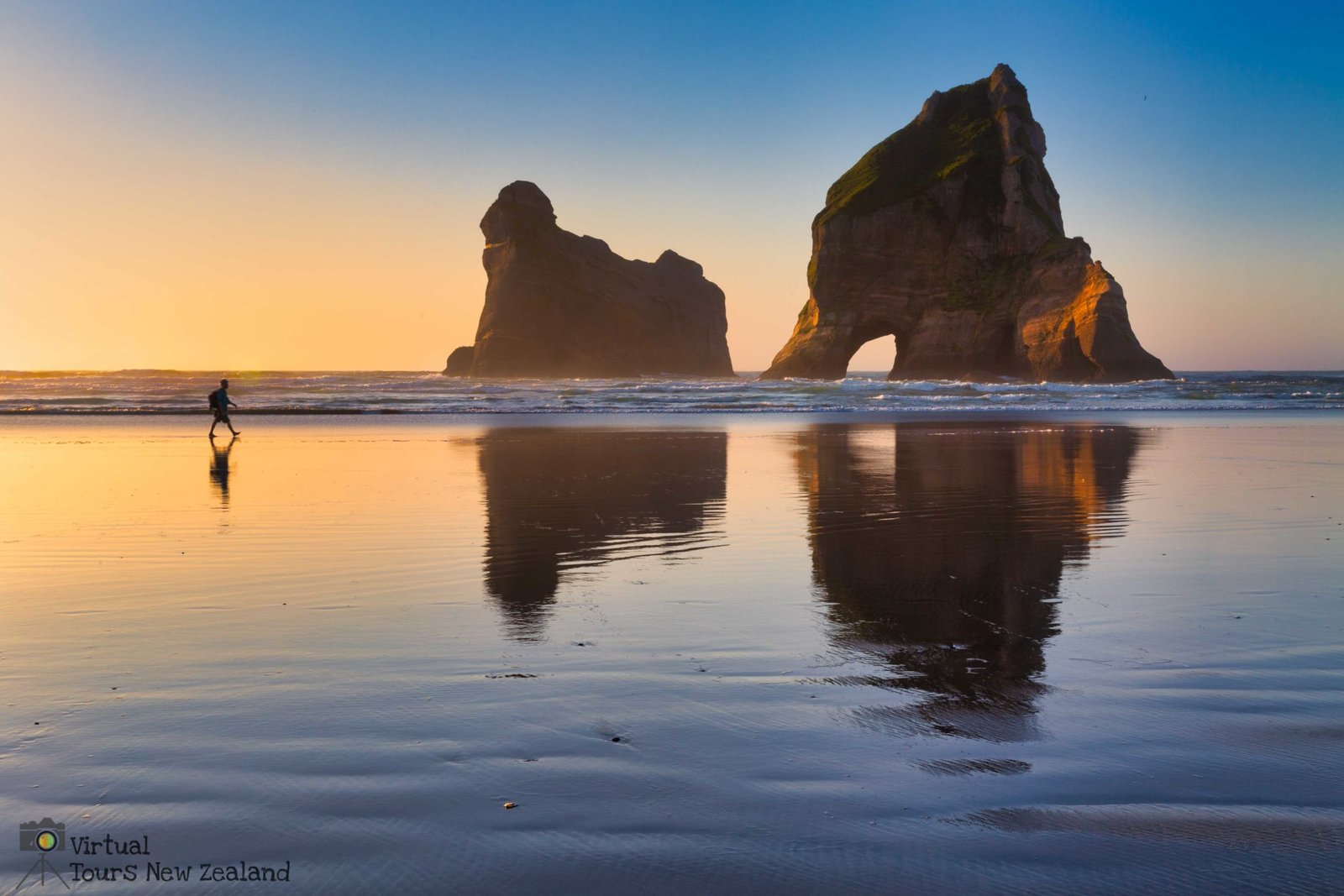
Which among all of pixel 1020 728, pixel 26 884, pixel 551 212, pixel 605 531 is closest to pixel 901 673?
pixel 1020 728

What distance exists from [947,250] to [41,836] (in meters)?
88.6

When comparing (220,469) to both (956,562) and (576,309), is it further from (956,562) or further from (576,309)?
(576,309)

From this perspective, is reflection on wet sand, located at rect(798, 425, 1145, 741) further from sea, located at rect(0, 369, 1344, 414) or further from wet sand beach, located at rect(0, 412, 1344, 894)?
sea, located at rect(0, 369, 1344, 414)

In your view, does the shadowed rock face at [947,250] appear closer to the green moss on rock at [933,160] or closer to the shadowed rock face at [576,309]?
the green moss on rock at [933,160]

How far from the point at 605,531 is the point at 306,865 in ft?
19.9

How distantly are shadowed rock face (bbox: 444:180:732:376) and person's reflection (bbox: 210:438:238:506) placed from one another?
413ft

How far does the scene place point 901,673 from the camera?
422cm

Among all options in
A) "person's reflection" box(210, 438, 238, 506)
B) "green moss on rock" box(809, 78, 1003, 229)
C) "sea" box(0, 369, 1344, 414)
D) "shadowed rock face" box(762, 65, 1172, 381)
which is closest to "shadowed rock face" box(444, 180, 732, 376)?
"shadowed rock face" box(762, 65, 1172, 381)

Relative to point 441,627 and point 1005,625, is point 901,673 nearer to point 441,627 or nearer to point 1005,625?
point 1005,625

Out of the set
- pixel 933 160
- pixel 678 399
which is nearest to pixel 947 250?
pixel 933 160

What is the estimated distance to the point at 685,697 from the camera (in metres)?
3.87

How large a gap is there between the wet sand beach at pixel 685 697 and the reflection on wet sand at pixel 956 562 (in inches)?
1.6

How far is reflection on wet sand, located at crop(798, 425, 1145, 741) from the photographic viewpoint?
399 cm

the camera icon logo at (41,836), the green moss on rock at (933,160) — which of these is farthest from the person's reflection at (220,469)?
the green moss on rock at (933,160)
